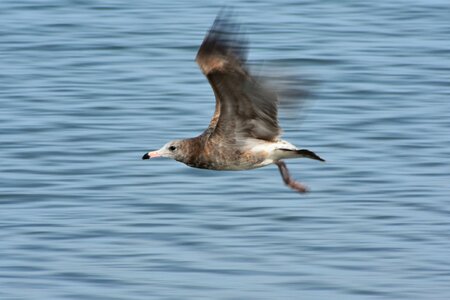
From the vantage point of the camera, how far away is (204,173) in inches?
463

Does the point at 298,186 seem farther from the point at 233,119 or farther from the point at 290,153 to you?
the point at 233,119

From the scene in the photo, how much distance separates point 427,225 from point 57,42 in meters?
6.75

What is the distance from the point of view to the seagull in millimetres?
8328

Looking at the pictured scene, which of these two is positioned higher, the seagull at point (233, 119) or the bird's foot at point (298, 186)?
the seagull at point (233, 119)

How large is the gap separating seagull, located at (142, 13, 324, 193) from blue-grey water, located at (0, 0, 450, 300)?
12.9 inches

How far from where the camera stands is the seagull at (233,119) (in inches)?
328

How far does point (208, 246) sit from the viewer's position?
32.7 feet

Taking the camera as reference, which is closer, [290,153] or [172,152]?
[290,153]

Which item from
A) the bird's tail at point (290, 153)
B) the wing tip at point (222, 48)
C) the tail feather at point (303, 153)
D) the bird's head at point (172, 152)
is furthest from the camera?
the bird's head at point (172, 152)

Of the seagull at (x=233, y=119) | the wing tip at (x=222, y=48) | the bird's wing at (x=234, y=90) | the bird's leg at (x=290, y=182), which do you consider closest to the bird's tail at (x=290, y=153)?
the seagull at (x=233, y=119)

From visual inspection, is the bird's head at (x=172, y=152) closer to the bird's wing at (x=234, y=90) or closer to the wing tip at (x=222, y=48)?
the bird's wing at (x=234, y=90)

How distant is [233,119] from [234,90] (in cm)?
46

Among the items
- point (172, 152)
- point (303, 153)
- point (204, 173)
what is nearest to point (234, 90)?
point (303, 153)

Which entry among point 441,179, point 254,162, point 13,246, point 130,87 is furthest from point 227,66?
point 130,87
